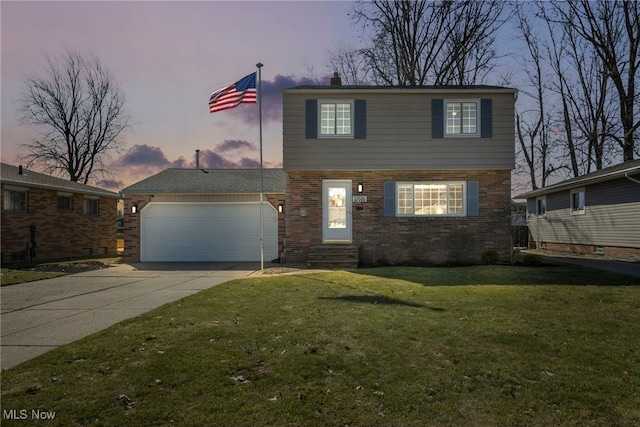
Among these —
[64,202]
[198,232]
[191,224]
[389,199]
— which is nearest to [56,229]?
[64,202]

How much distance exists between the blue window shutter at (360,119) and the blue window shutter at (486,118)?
166 inches

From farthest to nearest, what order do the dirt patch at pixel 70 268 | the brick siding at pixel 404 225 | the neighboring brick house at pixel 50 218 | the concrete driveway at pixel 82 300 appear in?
the neighboring brick house at pixel 50 218 → the brick siding at pixel 404 225 → the dirt patch at pixel 70 268 → the concrete driveway at pixel 82 300

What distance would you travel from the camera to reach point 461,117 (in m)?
13.7

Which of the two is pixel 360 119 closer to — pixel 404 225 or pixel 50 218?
pixel 404 225

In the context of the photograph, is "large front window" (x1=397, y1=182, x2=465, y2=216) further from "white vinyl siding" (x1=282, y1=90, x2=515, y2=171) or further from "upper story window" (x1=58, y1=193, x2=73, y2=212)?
"upper story window" (x1=58, y1=193, x2=73, y2=212)

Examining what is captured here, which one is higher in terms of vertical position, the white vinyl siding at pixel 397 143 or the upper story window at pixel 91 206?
the white vinyl siding at pixel 397 143

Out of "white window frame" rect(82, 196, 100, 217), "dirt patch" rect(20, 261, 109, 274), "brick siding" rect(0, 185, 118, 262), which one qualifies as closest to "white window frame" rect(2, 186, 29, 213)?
"brick siding" rect(0, 185, 118, 262)

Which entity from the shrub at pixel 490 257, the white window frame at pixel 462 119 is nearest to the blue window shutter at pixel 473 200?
the shrub at pixel 490 257

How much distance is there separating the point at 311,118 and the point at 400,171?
377 cm

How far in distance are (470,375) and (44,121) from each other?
116 ft

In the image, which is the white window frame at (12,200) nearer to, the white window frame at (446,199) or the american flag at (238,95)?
the american flag at (238,95)

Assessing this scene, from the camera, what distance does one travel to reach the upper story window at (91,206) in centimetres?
2009

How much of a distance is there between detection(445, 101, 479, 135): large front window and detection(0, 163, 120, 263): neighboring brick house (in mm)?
17472

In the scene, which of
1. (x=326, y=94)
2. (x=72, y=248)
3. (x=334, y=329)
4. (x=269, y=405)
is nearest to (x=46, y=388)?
(x=269, y=405)
